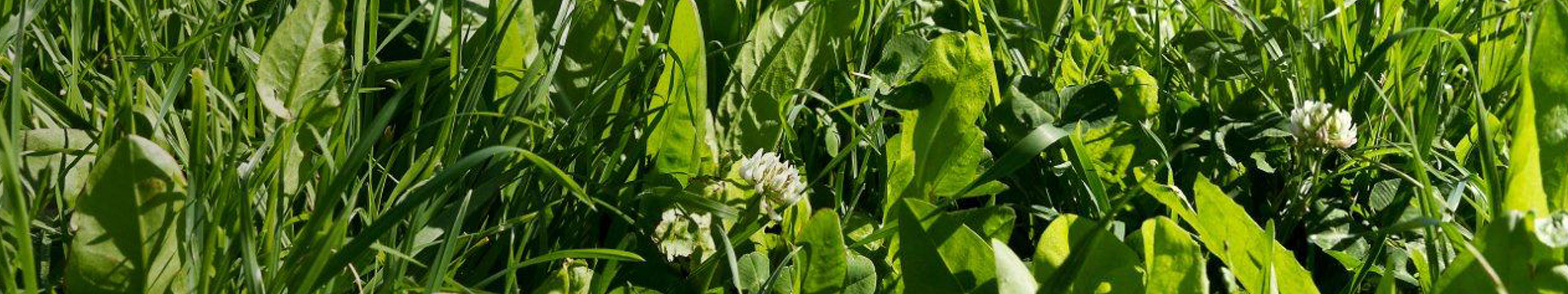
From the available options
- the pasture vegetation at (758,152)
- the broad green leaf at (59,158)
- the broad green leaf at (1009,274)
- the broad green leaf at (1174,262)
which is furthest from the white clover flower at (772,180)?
the broad green leaf at (59,158)

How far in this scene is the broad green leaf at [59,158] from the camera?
4.49 feet

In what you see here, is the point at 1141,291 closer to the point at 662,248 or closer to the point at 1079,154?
the point at 1079,154

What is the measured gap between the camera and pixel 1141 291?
139 centimetres

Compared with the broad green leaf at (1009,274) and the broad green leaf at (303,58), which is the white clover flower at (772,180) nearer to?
the broad green leaf at (1009,274)

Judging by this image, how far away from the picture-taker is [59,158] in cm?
144

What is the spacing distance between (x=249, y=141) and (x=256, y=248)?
0.63 feet

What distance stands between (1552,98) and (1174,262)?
0.44 meters

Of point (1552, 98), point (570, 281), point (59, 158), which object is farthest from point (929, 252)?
point (59, 158)

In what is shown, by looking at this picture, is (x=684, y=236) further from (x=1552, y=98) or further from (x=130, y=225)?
(x=1552, y=98)

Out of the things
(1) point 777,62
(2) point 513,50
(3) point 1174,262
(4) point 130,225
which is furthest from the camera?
(1) point 777,62

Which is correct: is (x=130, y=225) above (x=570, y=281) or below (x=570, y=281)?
above

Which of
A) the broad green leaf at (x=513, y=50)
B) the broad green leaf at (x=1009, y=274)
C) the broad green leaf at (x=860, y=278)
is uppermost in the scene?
the broad green leaf at (x=513, y=50)

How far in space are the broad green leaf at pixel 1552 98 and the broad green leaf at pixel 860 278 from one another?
0.63 m

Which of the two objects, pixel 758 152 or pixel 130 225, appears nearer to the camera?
pixel 130 225
